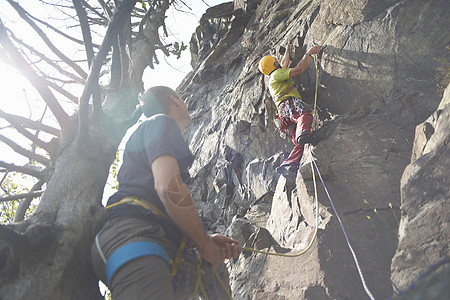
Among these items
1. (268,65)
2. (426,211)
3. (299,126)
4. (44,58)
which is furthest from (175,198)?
(268,65)

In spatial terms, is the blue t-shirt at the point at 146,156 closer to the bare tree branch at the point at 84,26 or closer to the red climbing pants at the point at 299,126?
the bare tree branch at the point at 84,26

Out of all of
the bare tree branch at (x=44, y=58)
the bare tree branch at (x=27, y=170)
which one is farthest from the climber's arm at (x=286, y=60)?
the bare tree branch at (x=27, y=170)

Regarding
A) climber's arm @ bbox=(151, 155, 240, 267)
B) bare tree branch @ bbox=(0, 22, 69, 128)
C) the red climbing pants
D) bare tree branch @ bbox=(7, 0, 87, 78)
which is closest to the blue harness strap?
climber's arm @ bbox=(151, 155, 240, 267)

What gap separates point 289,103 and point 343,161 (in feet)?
6.76

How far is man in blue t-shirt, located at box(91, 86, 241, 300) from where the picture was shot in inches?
79.5

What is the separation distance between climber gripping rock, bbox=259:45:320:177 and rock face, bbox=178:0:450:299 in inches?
14.8

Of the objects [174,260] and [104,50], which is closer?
[174,260]

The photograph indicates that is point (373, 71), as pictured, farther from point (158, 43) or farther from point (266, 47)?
point (266, 47)

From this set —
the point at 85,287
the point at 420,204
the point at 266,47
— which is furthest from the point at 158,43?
the point at 266,47

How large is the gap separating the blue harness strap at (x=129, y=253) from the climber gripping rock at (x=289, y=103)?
402 centimetres

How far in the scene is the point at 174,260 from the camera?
2371 mm

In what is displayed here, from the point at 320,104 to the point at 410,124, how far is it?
6.28 feet

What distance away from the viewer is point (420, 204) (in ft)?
9.37

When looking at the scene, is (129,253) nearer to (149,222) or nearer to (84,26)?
(149,222)
